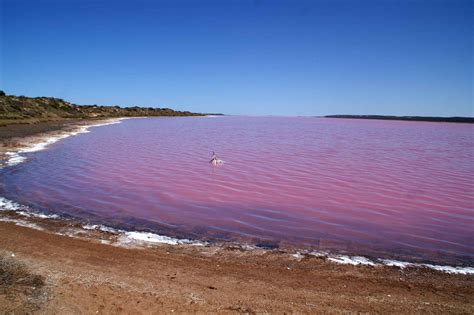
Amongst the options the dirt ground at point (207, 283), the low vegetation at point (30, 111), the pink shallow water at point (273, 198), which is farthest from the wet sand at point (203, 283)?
the low vegetation at point (30, 111)

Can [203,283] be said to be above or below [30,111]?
below

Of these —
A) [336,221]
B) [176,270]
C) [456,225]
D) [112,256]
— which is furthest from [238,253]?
[456,225]

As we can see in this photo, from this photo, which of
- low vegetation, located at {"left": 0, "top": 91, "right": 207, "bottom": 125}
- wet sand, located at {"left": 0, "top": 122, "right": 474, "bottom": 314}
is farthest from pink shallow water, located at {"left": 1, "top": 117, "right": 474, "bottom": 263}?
low vegetation, located at {"left": 0, "top": 91, "right": 207, "bottom": 125}

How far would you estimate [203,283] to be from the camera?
555 centimetres

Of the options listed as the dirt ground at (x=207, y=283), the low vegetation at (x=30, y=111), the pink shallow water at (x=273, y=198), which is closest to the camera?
the dirt ground at (x=207, y=283)

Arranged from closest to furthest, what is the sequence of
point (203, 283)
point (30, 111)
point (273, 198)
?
point (203, 283)
point (273, 198)
point (30, 111)

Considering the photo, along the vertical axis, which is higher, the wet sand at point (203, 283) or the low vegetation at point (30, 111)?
the low vegetation at point (30, 111)

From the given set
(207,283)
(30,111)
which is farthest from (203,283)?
(30,111)

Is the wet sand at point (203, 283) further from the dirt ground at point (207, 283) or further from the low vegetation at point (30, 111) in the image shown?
the low vegetation at point (30, 111)

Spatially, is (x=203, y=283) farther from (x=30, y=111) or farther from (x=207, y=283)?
(x=30, y=111)

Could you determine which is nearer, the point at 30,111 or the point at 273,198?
the point at 273,198

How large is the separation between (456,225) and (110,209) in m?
8.09

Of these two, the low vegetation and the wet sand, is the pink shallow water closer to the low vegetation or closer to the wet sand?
the wet sand

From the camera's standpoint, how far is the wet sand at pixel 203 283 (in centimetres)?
489
